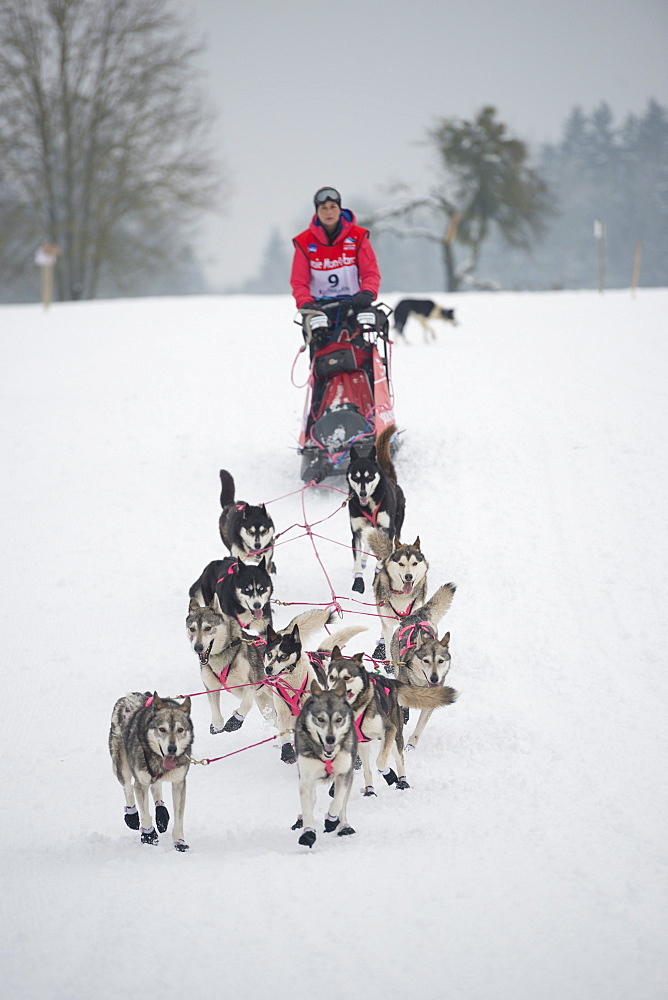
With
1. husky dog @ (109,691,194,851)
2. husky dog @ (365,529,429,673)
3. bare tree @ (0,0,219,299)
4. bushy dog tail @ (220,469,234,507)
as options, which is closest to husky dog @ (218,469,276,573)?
bushy dog tail @ (220,469,234,507)

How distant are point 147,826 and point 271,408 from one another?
22.8ft

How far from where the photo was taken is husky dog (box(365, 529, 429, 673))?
5.02m

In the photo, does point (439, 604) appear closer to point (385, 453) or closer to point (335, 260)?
point (385, 453)

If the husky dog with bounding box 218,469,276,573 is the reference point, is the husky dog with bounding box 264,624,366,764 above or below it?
below

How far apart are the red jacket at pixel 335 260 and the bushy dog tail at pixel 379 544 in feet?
8.05

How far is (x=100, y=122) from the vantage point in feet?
75.9

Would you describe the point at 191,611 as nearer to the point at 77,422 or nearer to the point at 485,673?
the point at 485,673

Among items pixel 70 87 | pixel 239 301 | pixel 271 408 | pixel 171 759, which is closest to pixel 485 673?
pixel 171 759

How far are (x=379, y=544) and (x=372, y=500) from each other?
1.48ft

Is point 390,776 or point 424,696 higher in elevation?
point 424,696

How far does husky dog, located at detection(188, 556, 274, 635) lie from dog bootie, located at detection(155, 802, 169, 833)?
1.30 metres

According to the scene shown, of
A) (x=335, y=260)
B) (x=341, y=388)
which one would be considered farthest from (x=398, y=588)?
(x=335, y=260)

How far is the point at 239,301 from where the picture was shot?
17.7 m

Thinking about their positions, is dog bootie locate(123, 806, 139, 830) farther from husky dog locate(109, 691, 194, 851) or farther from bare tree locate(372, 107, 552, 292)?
bare tree locate(372, 107, 552, 292)
